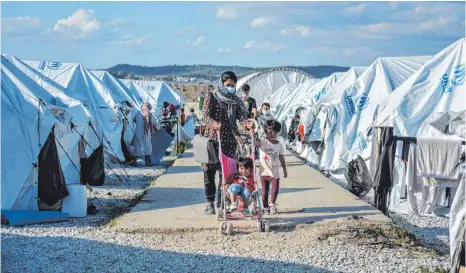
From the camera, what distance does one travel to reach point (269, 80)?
46031 millimetres

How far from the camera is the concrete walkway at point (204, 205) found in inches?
338

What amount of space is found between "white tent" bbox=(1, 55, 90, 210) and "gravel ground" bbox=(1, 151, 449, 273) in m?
0.77

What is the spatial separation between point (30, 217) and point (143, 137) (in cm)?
798

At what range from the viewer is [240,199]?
8.25 m

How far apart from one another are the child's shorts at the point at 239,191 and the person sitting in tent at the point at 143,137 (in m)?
8.77

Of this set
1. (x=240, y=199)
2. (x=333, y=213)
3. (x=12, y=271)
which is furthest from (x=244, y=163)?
(x=12, y=271)

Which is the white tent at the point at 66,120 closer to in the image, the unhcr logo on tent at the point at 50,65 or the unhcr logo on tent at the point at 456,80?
the unhcr logo on tent at the point at 50,65

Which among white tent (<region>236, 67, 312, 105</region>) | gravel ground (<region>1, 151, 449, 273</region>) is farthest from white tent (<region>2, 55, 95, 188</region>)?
white tent (<region>236, 67, 312, 105</region>)

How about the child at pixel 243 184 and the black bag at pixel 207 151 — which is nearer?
the child at pixel 243 184

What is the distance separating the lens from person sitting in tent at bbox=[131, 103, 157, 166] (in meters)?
16.6

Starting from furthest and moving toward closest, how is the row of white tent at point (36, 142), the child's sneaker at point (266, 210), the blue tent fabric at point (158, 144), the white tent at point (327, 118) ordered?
1. the blue tent fabric at point (158, 144)
2. the white tent at point (327, 118)
3. the row of white tent at point (36, 142)
4. the child's sneaker at point (266, 210)

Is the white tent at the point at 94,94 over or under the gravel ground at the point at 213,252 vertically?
over

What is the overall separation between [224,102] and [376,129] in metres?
2.70

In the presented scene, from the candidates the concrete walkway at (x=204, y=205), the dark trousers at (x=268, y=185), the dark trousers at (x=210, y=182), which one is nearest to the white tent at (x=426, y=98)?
the concrete walkway at (x=204, y=205)
